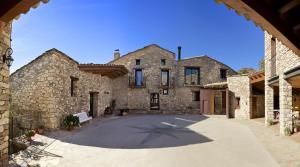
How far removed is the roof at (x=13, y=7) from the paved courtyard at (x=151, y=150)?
5.07 metres

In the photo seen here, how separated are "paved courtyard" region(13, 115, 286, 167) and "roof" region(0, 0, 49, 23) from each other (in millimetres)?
5073

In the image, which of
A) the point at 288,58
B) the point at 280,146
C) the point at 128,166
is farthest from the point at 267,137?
the point at 128,166

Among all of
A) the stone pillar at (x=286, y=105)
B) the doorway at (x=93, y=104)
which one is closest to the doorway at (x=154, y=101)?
the doorway at (x=93, y=104)

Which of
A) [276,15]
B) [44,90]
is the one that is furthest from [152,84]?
[276,15]

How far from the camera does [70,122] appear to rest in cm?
1154

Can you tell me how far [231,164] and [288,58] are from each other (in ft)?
20.0

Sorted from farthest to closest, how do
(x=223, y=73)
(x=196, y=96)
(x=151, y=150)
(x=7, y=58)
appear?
(x=223, y=73)
(x=196, y=96)
(x=151, y=150)
(x=7, y=58)

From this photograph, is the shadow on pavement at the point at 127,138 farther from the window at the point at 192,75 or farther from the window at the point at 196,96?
the window at the point at 192,75

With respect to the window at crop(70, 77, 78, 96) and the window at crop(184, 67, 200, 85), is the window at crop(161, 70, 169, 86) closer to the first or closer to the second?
the window at crop(184, 67, 200, 85)

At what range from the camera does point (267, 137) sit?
35.0 feet

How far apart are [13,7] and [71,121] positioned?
394 inches

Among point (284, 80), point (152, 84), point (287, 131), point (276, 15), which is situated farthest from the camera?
point (152, 84)

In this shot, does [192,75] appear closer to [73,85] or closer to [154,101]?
[154,101]

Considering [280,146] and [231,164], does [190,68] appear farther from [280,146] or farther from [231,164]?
[231,164]
